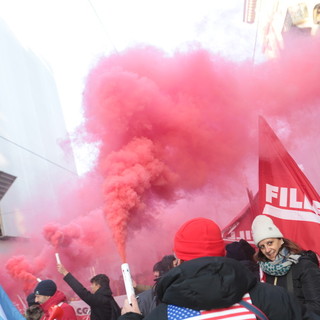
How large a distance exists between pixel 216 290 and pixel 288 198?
3.08 meters

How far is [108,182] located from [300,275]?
4.83 metres

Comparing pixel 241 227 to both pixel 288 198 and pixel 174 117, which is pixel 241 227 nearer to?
pixel 174 117

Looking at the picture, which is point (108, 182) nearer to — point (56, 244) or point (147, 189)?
point (147, 189)

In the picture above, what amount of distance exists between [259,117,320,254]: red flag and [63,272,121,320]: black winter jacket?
1.80 meters

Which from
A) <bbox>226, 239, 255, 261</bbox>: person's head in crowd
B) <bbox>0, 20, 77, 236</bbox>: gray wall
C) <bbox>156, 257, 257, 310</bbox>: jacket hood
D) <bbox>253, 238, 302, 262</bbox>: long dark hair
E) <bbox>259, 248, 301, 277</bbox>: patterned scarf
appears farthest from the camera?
<bbox>0, 20, 77, 236</bbox>: gray wall

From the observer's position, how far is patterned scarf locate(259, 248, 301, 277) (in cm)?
256

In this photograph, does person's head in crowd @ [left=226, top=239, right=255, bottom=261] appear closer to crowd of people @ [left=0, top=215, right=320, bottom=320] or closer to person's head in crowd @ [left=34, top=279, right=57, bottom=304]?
person's head in crowd @ [left=34, top=279, right=57, bottom=304]

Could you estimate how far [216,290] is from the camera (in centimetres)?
136

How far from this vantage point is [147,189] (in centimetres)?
748

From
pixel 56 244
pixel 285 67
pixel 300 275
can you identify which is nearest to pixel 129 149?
pixel 56 244

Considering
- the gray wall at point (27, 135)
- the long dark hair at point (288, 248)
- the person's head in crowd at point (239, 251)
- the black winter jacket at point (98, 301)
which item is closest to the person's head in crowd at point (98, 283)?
the black winter jacket at point (98, 301)

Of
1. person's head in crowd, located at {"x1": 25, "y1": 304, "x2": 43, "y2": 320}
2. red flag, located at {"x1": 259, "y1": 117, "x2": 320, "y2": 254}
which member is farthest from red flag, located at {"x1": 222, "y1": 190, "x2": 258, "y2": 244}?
person's head in crowd, located at {"x1": 25, "y1": 304, "x2": 43, "y2": 320}

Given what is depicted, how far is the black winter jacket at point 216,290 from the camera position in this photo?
1.37m

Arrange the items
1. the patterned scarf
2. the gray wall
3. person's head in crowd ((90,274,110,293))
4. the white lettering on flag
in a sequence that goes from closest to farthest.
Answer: the patterned scarf, person's head in crowd ((90,274,110,293)), the white lettering on flag, the gray wall
